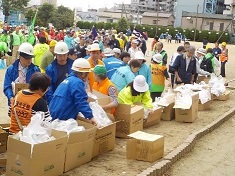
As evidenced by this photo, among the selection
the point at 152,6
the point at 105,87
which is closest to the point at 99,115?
the point at 105,87

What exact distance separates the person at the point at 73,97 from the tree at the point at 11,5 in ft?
174

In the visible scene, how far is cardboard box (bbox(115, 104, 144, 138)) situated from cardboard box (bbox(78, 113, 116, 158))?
2.32ft

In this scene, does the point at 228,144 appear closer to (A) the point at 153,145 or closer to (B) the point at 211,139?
(B) the point at 211,139

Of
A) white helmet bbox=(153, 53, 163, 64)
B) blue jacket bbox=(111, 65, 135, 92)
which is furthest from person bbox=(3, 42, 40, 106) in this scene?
white helmet bbox=(153, 53, 163, 64)

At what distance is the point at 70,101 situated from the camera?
631 cm

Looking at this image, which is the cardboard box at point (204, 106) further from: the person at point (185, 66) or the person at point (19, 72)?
the person at point (19, 72)

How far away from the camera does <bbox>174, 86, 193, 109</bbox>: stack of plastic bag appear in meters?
10.0

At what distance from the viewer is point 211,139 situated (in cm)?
925

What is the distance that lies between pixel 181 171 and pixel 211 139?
2.38 m

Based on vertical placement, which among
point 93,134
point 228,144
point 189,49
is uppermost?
point 189,49

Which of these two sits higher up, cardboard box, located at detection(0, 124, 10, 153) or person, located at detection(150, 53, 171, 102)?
person, located at detection(150, 53, 171, 102)

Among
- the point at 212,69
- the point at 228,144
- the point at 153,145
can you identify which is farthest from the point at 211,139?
the point at 212,69

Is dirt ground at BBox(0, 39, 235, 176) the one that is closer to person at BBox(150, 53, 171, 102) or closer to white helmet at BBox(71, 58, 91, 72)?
person at BBox(150, 53, 171, 102)

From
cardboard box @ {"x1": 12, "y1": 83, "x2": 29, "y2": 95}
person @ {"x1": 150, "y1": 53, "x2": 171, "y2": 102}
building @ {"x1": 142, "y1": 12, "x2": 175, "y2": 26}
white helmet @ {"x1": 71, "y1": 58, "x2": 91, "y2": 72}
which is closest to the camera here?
white helmet @ {"x1": 71, "y1": 58, "x2": 91, "y2": 72}
